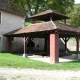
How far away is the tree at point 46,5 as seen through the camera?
3997cm

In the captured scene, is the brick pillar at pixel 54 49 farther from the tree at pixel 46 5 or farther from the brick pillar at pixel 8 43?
the tree at pixel 46 5

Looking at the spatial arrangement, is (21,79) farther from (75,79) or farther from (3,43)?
(3,43)

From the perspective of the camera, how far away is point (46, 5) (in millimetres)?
41281

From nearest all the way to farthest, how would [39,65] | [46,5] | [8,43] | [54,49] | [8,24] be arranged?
[39,65]
[54,49]
[8,43]
[8,24]
[46,5]

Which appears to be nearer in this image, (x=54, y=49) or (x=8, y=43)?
(x=54, y=49)

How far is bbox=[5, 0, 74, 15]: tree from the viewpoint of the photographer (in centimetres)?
3997

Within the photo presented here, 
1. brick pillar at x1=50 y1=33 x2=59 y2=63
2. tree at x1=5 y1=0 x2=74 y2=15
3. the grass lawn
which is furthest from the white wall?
tree at x1=5 y1=0 x2=74 y2=15

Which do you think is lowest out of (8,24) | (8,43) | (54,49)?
(54,49)

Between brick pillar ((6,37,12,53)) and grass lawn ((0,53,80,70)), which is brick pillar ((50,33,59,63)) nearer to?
grass lawn ((0,53,80,70))

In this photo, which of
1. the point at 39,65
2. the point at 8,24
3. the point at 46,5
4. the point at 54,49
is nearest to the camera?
the point at 39,65

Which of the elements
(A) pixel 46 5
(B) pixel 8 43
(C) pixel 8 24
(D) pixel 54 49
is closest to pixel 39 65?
(D) pixel 54 49

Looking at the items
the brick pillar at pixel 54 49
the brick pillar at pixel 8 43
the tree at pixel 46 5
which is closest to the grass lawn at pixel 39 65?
the brick pillar at pixel 54 49

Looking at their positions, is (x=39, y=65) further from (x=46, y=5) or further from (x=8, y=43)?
(x=46, y=5)

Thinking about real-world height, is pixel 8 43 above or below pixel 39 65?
above
